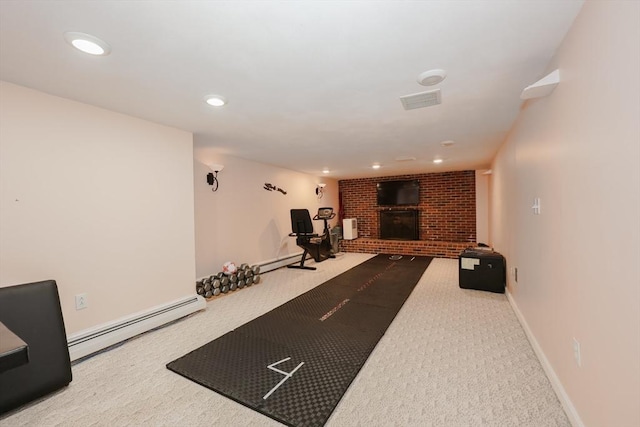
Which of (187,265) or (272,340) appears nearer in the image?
(272,340)

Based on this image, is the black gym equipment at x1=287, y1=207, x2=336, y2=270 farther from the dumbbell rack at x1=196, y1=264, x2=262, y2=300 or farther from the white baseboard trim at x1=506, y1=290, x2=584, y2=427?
the white baseboard trim at x1=506, y1=290, x2=584, y2=427

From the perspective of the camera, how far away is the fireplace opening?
6.99 metres

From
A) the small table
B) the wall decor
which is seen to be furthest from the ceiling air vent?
the wall decor

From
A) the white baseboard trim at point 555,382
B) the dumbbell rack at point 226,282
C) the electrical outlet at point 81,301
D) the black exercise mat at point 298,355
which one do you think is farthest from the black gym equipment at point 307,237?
the white baseboard trim at point 555,382

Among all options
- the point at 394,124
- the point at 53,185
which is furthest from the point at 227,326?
the point at 394,124

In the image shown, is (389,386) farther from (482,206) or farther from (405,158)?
(482,206)

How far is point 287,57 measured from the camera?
160cm

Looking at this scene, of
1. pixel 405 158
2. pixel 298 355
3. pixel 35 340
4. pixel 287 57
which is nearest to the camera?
pixel 287 57

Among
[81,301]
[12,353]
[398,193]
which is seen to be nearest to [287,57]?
[12,353]

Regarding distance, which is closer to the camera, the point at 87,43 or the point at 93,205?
the point at 87,43

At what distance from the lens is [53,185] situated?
2.08 metres

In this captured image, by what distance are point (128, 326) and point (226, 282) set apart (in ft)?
4.64

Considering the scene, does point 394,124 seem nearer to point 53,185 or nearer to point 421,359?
point 421,359

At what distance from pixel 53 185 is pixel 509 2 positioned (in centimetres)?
313
